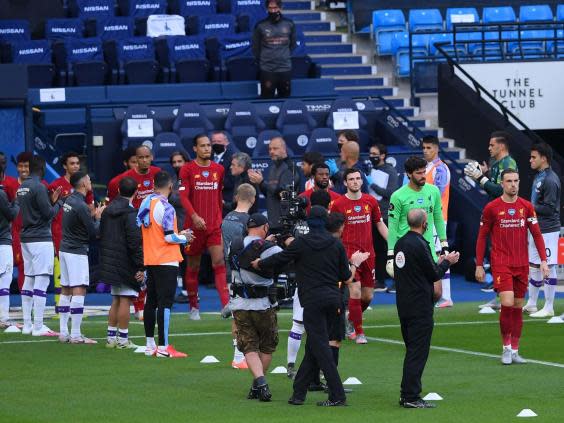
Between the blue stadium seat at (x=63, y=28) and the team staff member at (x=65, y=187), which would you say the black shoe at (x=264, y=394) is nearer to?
the team staff member at (x=65, y=187)

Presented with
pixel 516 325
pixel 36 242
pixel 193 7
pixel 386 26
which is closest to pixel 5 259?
pixel 36 242

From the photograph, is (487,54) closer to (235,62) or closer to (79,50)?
(235,62)

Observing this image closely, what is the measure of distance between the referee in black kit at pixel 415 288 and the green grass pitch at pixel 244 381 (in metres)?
0.52

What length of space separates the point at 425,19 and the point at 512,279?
59.7ft

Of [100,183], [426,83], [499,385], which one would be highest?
[426,83]

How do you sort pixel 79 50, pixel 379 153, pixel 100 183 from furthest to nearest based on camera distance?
1. pixel 79 50
2. pixel 100 183
3. pixel 379 153

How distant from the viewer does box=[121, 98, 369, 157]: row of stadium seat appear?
25656 mm

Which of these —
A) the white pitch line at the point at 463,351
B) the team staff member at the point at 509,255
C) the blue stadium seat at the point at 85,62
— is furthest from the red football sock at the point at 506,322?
the blue stadium seat at the point at 85,62

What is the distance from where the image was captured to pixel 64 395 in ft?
42.9

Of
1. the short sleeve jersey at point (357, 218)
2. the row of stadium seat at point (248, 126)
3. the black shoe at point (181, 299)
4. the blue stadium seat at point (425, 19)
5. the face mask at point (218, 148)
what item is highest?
the blue stadium seat at point (425, 19)

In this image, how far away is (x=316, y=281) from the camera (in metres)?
12.3

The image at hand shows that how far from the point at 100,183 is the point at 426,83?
26.3 ft

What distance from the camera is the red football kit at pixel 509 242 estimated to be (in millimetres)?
14945

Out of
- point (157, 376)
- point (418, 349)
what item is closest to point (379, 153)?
point (157, 376)
